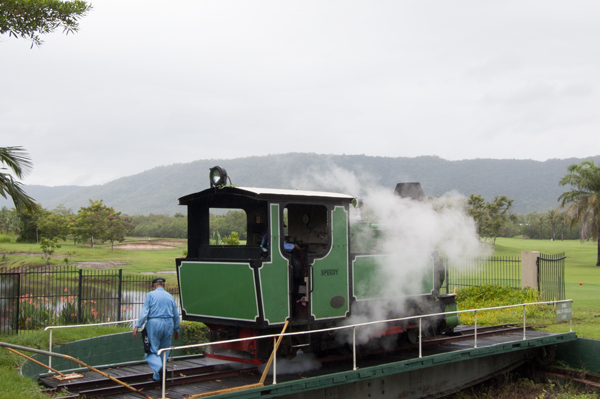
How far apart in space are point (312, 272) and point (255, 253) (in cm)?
97

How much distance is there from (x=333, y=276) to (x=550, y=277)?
40.7ft

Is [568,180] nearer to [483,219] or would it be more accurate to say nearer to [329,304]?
[483,219]

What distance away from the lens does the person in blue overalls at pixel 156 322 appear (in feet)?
24.1

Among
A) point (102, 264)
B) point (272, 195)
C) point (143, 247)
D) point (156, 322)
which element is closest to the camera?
point (156, 322)

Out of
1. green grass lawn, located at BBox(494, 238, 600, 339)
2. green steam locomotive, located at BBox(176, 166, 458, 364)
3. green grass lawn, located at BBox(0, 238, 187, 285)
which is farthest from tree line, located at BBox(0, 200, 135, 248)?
green steam locomotive, located at BBox(176, 166, 458, 364)

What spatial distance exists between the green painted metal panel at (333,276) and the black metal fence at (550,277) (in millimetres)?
11267

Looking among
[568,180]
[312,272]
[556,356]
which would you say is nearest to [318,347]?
[312,272]

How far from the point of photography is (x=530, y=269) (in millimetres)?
17406

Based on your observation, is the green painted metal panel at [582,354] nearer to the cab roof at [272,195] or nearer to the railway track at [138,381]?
the cab roof at [272,195]

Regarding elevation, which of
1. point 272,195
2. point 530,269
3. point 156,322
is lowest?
point 530,269

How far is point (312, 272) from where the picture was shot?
8.18m

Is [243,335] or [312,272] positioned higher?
[312,272]

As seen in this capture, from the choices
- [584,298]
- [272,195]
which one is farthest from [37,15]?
[584,298]

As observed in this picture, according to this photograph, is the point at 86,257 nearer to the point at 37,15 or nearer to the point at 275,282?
the point at 37,15
